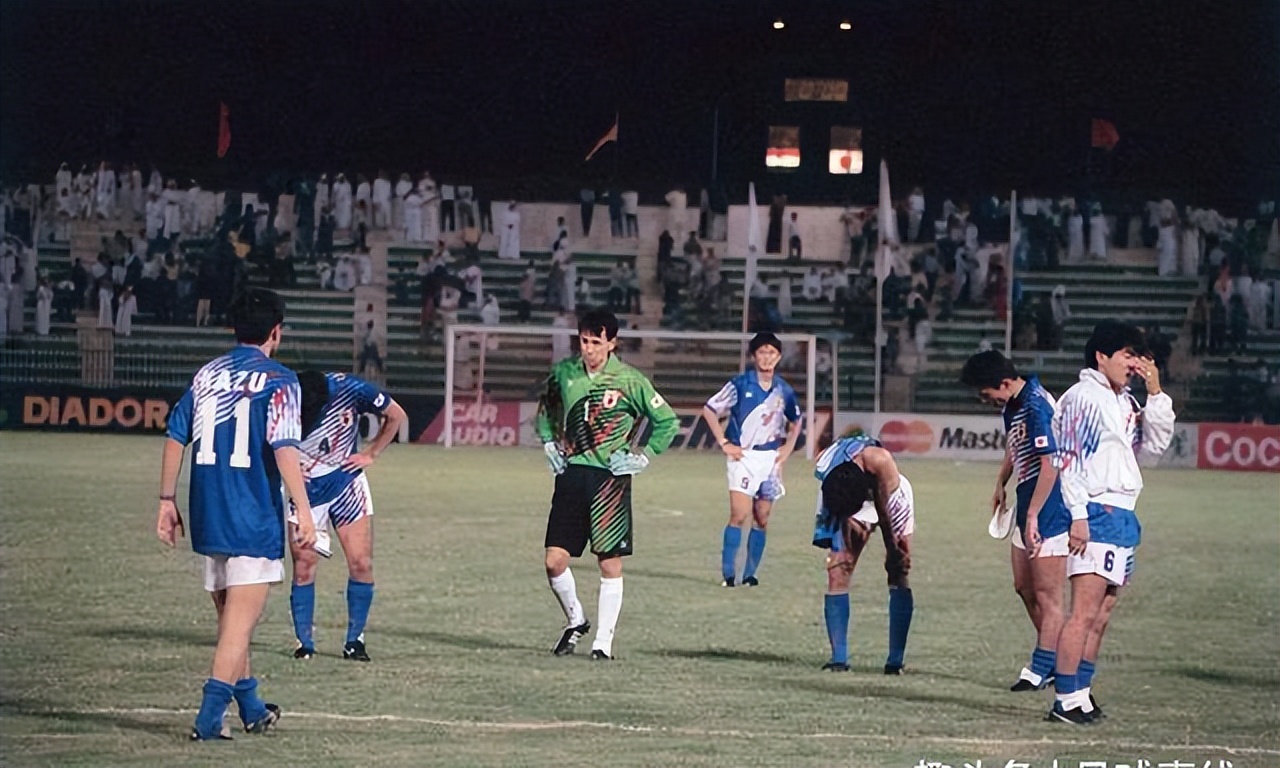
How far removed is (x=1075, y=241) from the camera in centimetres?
4275

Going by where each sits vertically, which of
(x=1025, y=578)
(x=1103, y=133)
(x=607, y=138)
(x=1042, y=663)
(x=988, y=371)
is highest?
(x=1103, y=133)

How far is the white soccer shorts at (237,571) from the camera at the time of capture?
9.18 metres

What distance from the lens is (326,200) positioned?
43156mm

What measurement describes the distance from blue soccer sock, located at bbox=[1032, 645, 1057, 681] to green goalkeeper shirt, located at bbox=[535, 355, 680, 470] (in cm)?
261

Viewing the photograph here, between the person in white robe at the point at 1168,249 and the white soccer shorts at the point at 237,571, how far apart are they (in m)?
35.3

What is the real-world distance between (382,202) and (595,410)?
3136 centimetres

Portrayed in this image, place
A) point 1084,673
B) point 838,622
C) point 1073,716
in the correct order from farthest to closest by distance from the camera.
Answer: point 838,622 < point 1084,673 < point 1073,716

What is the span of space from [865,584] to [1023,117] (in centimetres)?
2952

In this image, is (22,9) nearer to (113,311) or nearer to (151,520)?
(113,311)

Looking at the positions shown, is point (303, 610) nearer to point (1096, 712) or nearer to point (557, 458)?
point (557, 458)

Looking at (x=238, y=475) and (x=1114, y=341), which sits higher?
(x=1114, y=341)

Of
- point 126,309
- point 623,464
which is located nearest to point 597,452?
point 623,464

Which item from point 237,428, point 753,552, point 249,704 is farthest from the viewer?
point 753,552

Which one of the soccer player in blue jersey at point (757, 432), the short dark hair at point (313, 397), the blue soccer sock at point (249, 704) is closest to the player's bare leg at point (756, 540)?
the soccer player in blue jersey at point (757, 432)
